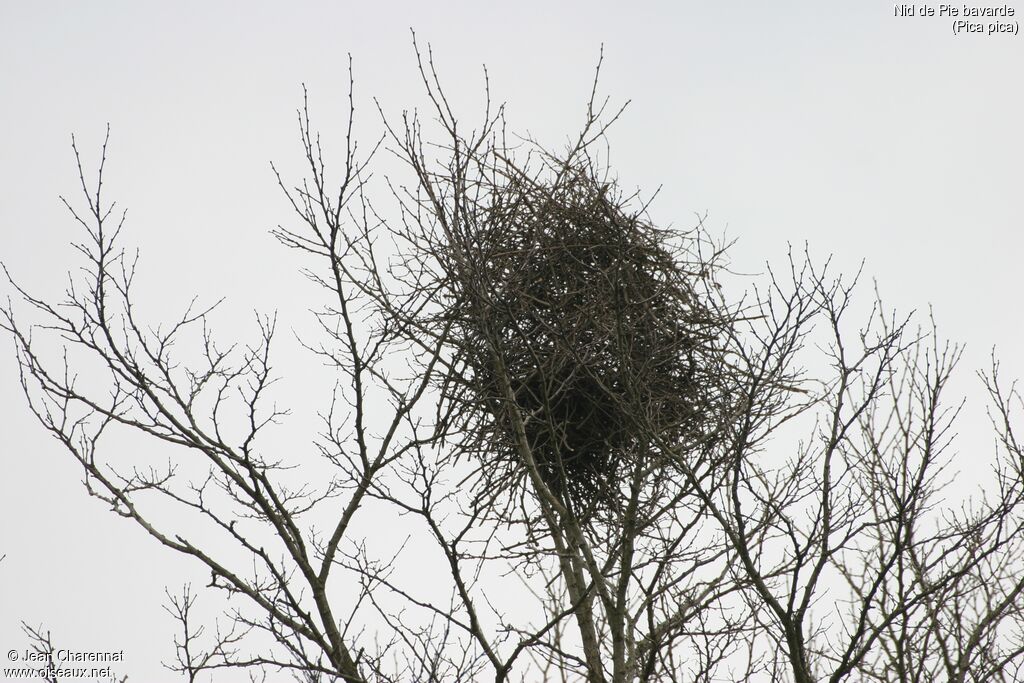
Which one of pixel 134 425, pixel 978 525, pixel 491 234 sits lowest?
pixel 978 525

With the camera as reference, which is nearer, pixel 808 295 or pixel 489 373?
pixel 808 295

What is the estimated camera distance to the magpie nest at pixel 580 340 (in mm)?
4305

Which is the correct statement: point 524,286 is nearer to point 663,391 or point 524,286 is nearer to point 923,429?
point 663,391

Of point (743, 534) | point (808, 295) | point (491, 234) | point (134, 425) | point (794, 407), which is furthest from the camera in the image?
point (794, 407)

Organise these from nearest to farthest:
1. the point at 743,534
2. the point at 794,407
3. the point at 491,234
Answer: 1. the point at 743,534
2. the point at 491,234
3. the point at 794,407

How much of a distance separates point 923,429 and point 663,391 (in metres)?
1.30

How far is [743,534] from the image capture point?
9.86 feet

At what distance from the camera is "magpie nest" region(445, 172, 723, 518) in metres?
4.30

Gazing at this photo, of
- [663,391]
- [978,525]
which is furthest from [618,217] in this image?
[978,525]

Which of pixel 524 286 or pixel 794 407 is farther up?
pixel 524 286

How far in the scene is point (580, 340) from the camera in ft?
14.7

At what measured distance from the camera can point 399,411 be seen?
3.81 metres

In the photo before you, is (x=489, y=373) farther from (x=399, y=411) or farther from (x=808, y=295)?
(x=808, y=295)

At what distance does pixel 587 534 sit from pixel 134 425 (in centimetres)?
201
